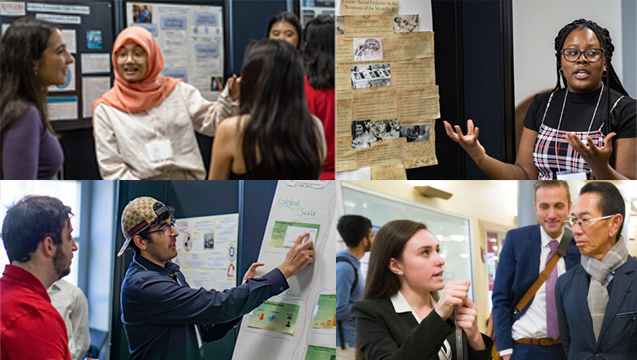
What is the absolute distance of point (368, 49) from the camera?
2111 millimetres

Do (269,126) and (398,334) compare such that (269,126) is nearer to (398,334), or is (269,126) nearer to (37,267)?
(398,334)

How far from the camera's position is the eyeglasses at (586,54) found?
78.0 inches

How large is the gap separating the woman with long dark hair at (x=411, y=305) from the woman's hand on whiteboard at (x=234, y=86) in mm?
680

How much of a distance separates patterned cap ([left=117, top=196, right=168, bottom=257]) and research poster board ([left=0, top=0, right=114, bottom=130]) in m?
0.33

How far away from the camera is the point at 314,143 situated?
1849 mm

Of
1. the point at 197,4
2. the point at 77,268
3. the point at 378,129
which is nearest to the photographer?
the point at 77,268

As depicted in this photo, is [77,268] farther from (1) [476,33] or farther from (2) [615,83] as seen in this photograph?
(2) [615,83]

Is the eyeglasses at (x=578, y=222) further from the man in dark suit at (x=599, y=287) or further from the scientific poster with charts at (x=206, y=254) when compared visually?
the scientific poster with charts at (x=206, y=254)

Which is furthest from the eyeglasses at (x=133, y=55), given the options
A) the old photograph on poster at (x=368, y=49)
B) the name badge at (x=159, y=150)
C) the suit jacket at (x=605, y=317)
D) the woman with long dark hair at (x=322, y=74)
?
the suit jacket at (x=605, y=317)

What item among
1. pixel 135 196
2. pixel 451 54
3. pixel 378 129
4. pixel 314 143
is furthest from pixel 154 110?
pixel 451 54

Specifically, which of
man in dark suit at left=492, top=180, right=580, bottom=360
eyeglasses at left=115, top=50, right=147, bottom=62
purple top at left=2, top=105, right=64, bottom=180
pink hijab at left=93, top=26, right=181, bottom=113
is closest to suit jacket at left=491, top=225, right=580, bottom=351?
man in dark suit at left=492, top=180, right=580, bottom=360

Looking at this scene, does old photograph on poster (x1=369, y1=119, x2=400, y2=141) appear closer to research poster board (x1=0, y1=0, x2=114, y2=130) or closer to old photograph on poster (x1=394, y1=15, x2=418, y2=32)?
old photograph on poster (x1=394, y1=15, x2=418, y2=32)

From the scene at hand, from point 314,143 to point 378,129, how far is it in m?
0.43

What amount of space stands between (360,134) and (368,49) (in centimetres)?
34
